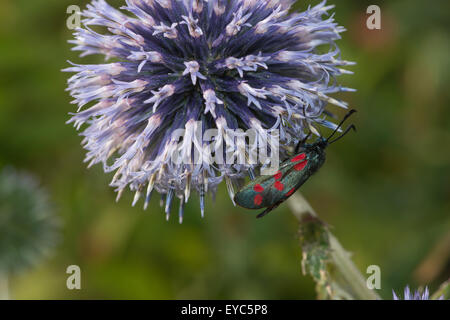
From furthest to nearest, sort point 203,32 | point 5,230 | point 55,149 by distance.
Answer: point 55,149
point 5,230
point 203,32

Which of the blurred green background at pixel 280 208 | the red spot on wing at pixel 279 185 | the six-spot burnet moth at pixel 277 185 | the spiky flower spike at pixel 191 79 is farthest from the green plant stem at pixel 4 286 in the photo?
the red spot on wing at pixel 279 185

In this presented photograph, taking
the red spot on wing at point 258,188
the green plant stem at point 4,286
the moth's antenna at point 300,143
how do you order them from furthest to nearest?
the green plant stem at point 4,286 < the moth's antenna at point 300,143 < the red spot on wing at point 258,188

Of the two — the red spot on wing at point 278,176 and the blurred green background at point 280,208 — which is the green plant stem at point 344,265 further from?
the blurred green background at point 280,208

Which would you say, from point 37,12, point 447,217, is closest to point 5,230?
point 37,12

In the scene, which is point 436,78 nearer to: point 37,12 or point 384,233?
point 384,233

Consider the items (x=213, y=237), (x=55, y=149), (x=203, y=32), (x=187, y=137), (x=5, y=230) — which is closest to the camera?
(x=187, y=137)

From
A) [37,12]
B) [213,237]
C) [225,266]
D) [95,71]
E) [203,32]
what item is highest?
[37,12]
